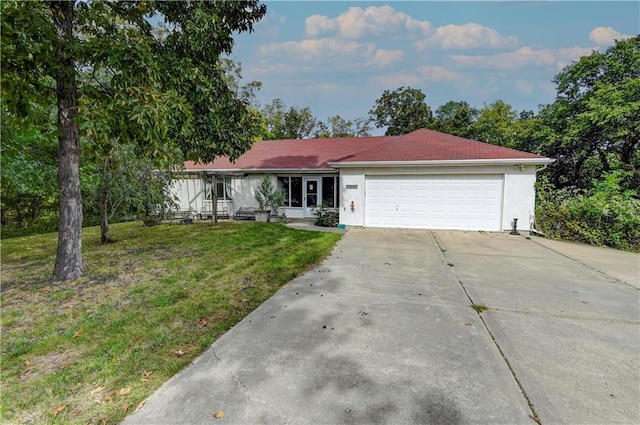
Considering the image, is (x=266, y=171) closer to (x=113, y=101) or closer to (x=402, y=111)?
(x=113, y=101)

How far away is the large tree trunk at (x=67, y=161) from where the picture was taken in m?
4.81

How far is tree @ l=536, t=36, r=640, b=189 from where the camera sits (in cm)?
1238

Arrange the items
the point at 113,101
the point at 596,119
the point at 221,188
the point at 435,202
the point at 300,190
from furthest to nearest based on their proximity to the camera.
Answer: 1. the point at 221,188
2. the point at 300,190
3. the point at 596,119
4. the point at 435,202
5. the point at 113,101

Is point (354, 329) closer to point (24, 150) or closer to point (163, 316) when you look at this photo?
point (163, 316)

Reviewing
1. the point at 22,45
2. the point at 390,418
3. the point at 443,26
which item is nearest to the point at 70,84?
the point at 22,45

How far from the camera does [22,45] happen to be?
381 centimetres

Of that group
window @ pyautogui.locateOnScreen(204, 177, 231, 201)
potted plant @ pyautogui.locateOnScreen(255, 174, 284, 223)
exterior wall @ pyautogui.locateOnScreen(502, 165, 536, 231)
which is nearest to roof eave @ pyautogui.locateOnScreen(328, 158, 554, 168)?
exterior wall @ pyautogui.locateOnScreen(502, 165, 536, 231)

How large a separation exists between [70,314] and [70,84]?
12.0 feet

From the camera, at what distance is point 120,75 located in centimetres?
462

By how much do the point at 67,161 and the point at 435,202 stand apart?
1019 centimetres

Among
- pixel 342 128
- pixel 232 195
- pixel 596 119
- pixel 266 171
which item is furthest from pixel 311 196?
pixel 342 128

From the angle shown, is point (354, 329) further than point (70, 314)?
No

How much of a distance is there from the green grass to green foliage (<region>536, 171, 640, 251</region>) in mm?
7531

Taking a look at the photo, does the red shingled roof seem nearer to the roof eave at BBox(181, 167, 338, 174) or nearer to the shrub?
the roof eave at BBox(181, 167, 338, 174)
